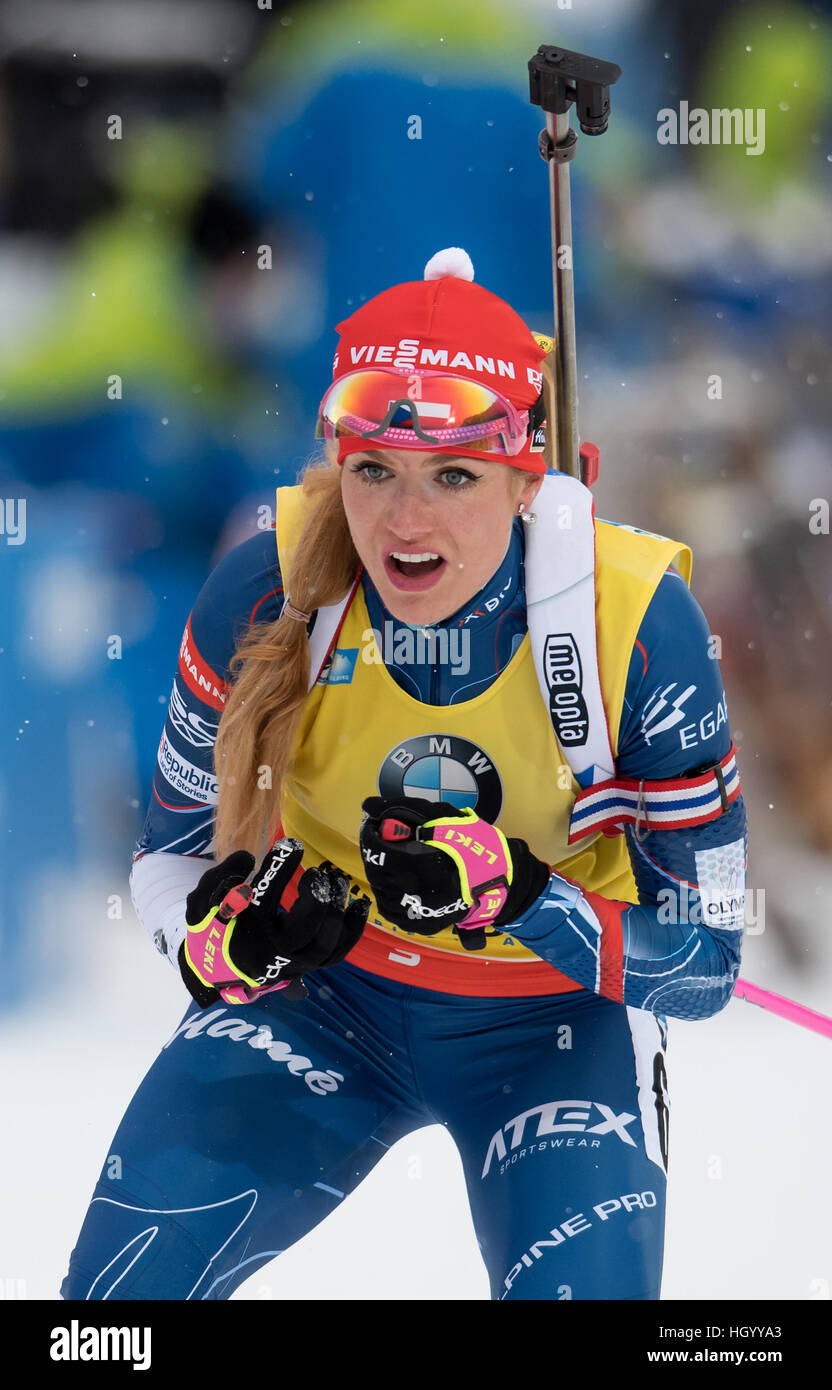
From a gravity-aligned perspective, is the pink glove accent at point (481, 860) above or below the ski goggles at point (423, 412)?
below

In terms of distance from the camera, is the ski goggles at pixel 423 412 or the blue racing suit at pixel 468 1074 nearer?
the ski goggles at pixel 423 412

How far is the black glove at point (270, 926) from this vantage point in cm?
177

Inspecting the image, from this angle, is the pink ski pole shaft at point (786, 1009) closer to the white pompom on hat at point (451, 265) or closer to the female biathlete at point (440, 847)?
the female biathlete at point (440, 847)

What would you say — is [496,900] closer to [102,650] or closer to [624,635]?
[624,635]

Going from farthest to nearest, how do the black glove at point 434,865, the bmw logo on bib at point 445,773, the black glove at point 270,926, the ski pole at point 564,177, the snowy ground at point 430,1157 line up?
the snowy ground at point 430,1157 < the ski pole at point 564,177 < the bmw logo on bib at point 445,773 < the black glove at point 270,926 < the black glove at point 434,865

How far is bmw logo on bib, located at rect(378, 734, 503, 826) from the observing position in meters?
1.87

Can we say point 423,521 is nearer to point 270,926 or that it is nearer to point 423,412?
point 423,412

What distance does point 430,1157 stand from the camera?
9.91 ft

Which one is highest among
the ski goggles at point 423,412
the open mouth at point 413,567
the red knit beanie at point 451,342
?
the red knit beanie at point 451,342

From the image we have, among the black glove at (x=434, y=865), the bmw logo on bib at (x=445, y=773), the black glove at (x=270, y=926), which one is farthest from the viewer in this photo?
the bmw logo on bib at (x=445, y=773)

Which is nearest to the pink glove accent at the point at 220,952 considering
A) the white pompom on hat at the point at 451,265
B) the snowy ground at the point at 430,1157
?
the white pompom on hat at the point at 451,265

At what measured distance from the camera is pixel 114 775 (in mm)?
3744

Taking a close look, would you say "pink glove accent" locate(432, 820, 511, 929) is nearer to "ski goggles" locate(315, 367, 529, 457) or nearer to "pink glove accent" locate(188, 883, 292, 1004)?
"pink glove accent" locate(188, 883, 292, 1004)

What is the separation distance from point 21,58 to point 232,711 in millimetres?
2417
